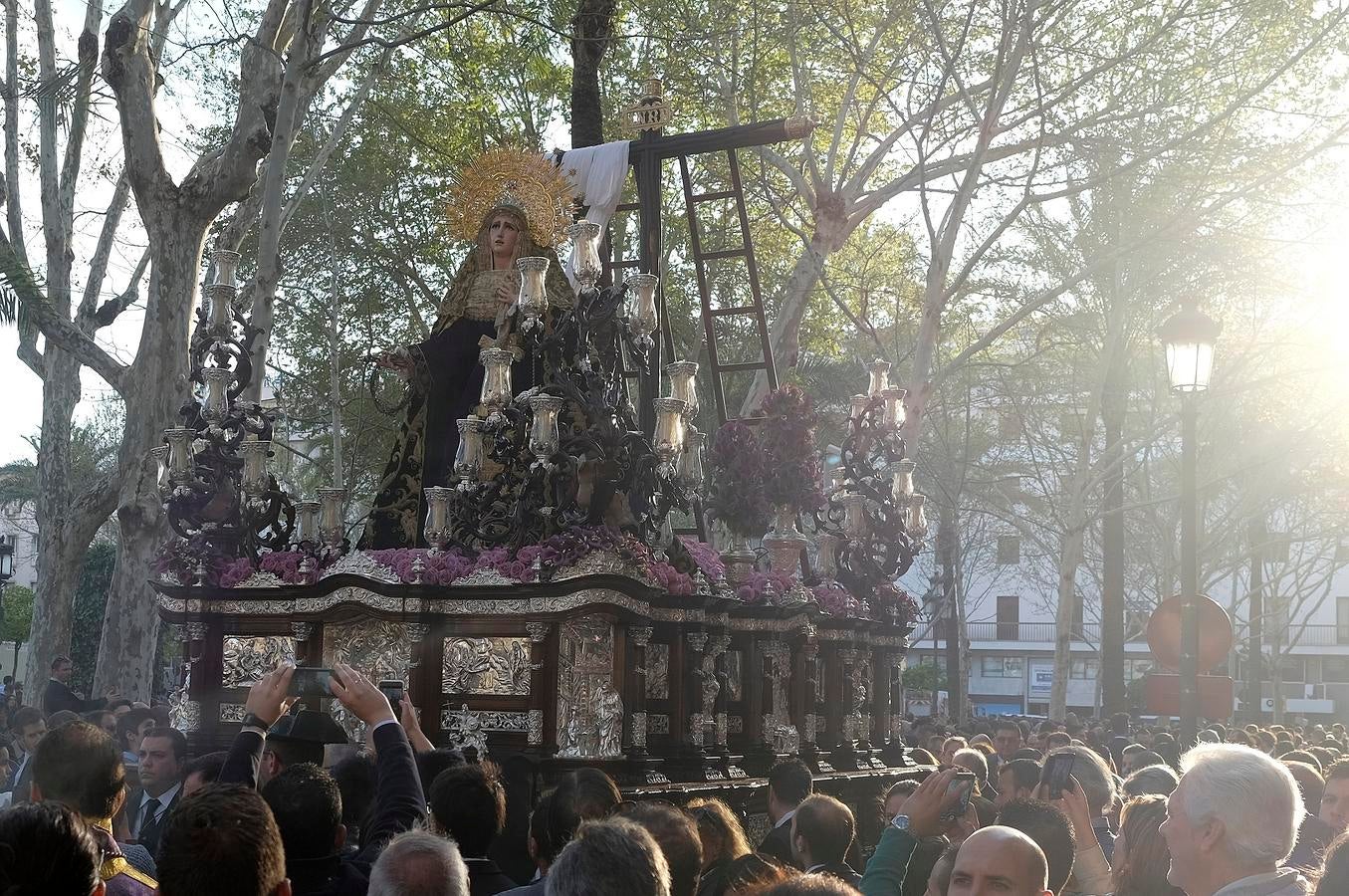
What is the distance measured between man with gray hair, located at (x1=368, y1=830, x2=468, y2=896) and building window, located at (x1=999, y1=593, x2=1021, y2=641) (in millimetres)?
65554

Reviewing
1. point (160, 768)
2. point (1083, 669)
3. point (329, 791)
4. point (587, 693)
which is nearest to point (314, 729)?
point (160, 768)

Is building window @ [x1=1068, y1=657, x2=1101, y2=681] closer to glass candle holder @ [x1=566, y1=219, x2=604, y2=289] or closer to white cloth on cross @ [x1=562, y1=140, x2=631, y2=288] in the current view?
white cloth on cross @ [x1=562, y1=140, x2=631, y2=288]

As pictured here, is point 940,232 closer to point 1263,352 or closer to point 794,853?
point 1263,352

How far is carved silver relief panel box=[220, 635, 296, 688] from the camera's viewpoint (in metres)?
10.9

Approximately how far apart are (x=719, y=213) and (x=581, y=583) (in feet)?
55.8

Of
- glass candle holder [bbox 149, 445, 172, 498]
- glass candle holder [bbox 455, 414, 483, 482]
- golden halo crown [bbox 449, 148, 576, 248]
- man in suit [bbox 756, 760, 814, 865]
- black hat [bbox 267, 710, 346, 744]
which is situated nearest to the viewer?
black hat [bbox 267, 710, 346, 744]

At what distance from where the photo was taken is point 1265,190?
19672 mm

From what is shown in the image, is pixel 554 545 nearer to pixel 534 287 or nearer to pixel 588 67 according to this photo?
pixel 534 287

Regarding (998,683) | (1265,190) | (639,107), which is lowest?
(998,683)

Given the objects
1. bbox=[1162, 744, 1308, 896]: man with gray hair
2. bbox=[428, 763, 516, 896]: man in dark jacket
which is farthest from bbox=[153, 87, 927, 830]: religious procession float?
bbox=[1162, 744, 1308, 896]: man with gray hair

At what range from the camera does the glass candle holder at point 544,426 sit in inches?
387

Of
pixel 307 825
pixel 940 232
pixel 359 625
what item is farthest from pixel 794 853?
pixel 940 232

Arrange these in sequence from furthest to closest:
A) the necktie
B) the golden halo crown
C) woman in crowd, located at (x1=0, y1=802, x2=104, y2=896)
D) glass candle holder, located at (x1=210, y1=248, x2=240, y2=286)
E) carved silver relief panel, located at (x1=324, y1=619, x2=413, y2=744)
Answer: the golden halo crown, glass candle holder, located at (x1=210, y1=248, x2=240, y2=286), carved silver relief panel, located at (x1=324, y1=619, x2=413, y2=744), the necktie, woman in crowd, located at (x1=0, y1=802, x2=104, y2=896)

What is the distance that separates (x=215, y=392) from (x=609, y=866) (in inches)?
338
